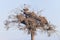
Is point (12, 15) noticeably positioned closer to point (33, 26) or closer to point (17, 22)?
point (17, 22)

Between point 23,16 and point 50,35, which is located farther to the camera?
point 50,35

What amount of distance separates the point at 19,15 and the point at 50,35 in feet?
12.7

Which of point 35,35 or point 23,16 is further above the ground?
point 23,16

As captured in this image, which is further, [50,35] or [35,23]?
[50,35]

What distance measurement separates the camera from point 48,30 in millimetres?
19344

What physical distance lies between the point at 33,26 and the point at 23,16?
4.31ft

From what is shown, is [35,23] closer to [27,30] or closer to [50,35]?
[27,30]

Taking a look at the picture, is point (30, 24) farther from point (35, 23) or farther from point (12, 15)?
point (12, 15)

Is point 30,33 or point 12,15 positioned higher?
point 12,15

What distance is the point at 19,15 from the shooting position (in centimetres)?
1811

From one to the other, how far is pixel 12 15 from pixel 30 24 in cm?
199

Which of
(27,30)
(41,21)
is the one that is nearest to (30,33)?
(27,30)

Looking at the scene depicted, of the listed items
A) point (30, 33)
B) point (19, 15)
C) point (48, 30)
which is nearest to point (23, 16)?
point (19, 15)

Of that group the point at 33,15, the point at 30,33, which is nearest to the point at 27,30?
the point at 30,33
